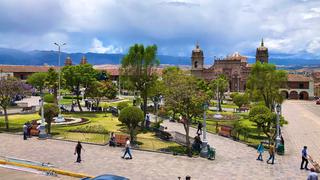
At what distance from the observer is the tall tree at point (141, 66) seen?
4225cm

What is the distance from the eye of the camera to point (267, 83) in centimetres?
4147

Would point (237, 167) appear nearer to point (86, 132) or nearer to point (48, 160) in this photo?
point (48, 160)

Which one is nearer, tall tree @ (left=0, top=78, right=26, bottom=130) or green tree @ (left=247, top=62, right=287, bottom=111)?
tall tree @ (left=0, top=78, right=26, bottom=130)

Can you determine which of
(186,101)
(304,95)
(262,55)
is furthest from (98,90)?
(262,55)

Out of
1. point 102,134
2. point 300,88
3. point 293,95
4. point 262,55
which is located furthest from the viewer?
point 262,55

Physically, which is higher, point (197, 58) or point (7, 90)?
point (197, 58)

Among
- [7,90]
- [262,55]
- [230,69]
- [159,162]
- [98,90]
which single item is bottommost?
[159,162]

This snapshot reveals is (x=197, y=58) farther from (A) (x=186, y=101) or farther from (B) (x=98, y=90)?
(A) (x=186, y=101)

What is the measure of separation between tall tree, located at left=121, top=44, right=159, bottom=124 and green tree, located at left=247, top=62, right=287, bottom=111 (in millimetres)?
10873

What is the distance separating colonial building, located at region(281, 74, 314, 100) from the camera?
103 meters

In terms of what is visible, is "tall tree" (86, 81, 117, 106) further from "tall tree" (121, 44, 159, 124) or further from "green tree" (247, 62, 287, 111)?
"green tree" (247, 62, 287, 111)

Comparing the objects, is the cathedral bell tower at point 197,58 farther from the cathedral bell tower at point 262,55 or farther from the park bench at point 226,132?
the park bench at point 226,132

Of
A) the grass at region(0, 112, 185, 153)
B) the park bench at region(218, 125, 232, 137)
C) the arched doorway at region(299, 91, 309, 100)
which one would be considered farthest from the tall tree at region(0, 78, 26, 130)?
the arched doorway at region(299, 91, 309, 100)

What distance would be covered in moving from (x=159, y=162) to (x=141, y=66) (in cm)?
1940
